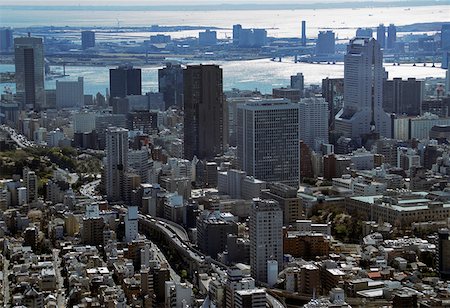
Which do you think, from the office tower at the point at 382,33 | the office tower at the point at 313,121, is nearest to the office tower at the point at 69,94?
the office tower at the point at 313,121

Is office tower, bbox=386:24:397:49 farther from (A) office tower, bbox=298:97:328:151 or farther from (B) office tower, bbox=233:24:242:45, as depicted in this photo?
(A) office tower, bbox=298:97:328:151

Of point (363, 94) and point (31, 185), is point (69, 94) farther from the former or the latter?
point (31, 185)

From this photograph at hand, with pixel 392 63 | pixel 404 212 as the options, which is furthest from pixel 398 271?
pixel 392 63

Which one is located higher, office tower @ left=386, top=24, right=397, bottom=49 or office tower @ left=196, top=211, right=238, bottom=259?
office tower @ left=386, top=24, right=397, bottom=49

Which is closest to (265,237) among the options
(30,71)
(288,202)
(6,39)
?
(288,202)

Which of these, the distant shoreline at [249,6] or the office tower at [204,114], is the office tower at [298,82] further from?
the office tower at [204,114]

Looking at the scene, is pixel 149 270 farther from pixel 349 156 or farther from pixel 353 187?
pixel 349 156

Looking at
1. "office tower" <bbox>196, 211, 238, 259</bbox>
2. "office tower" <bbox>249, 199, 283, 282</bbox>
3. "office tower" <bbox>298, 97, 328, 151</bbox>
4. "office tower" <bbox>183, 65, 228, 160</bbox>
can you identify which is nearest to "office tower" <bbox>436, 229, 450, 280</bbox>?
"office tower" <bbox>249, 199, 283, 282</bbox>
